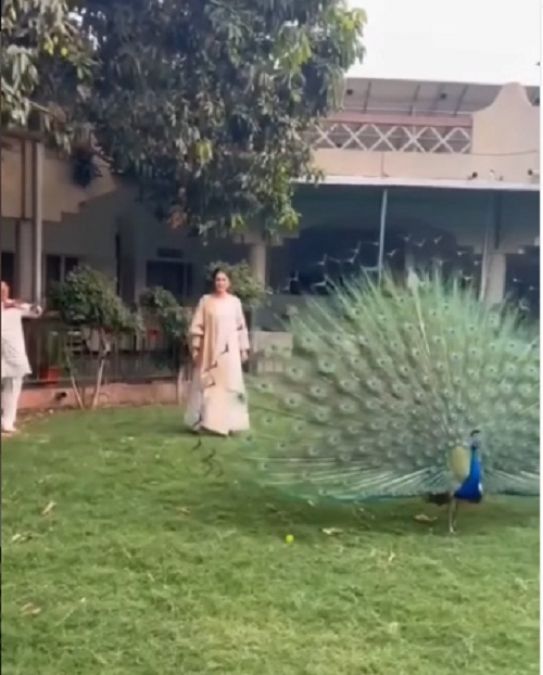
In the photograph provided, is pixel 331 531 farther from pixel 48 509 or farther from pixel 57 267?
pixel 57 267

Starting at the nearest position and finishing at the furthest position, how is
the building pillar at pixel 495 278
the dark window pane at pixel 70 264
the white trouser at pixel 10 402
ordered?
the white trouser at pixel 10 402 < the dark window pane at pixel 70 264 < the building pillar at pixel 495 278

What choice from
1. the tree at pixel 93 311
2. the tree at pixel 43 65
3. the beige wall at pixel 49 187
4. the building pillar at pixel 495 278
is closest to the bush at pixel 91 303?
the tree at pixel 93 311

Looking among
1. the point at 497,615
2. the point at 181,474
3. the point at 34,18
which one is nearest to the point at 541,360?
the point at 497,615

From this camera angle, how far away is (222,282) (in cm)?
166

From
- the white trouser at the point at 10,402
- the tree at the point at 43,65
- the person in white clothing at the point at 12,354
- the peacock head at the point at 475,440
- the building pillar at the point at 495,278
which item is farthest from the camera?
the peacock head at the point at 475,440

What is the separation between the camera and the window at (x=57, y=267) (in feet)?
5.09

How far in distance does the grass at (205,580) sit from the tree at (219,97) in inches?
14.9

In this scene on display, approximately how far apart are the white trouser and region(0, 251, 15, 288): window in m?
0.14

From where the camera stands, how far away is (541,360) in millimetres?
1770

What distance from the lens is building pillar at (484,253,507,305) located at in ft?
5.57

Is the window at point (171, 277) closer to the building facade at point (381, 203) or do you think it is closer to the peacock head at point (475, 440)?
the building facade at point (381, 203)

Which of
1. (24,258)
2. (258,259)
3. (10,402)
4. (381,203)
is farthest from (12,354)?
(381,203)

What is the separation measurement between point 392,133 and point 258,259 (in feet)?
0.97

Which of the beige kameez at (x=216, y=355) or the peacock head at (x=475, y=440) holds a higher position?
the beige kameez at (x=216, y=355)
